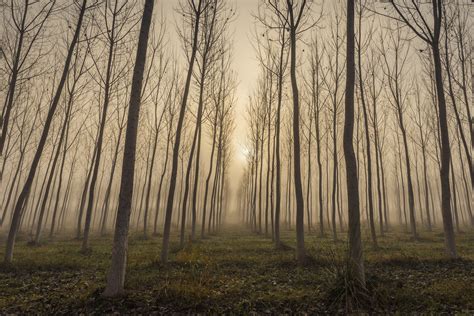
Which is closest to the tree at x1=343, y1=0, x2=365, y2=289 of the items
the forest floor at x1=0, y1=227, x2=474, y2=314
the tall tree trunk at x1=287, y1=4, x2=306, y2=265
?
the forest floor at x1=0, y1=227, x2=474, y2=314

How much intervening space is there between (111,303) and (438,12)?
11.8 m

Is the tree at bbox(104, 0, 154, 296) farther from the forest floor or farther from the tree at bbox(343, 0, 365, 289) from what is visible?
the tree at bbox(343, 0, 365, 289)

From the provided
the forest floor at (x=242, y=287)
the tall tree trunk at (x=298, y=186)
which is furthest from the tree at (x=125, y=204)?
the tall tree trunk at (x=298, y=186)

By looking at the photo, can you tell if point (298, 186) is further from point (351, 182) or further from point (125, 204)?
point (125, 204)

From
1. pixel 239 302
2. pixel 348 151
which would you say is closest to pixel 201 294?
pixel 239 302

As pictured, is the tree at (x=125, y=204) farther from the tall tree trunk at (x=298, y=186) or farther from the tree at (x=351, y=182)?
the tall tree trunk at (x=298, y=186)

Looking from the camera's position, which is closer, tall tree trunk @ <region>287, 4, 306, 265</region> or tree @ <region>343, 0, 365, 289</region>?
tree @ <region>343, 0, 365, 289</region>

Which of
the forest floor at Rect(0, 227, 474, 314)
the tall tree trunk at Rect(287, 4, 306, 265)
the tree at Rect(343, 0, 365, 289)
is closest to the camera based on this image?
the forest floor at Rect(0, 227, 474, 314)

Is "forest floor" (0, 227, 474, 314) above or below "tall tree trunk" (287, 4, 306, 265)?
below

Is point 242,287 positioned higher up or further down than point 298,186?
further down

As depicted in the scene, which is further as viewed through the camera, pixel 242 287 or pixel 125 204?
pixel 242 287

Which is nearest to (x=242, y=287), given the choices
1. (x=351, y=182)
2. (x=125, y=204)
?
(x=125, y=204)

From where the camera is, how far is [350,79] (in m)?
5.71

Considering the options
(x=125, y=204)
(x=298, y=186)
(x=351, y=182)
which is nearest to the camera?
(x=125, y=204)
